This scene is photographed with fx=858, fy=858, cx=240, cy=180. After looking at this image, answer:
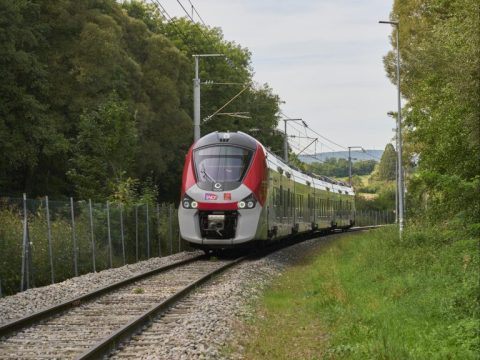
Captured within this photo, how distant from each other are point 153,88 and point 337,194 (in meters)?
12.9

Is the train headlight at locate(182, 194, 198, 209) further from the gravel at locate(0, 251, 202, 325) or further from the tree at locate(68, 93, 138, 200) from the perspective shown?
the tree at locate(68, 93, 138, 200)

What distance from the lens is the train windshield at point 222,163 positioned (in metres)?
24.4

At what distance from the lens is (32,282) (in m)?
18.0

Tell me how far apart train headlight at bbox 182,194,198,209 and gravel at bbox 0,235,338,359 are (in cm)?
227

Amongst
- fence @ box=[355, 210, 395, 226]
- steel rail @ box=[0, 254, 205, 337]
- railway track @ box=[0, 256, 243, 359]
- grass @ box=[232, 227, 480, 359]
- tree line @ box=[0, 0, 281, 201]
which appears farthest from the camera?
fence @ box=[355, 210, 395, 226]

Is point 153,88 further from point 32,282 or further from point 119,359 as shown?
point 119,359

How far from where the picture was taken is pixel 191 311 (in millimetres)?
13406

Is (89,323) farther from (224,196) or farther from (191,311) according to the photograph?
(224,196)

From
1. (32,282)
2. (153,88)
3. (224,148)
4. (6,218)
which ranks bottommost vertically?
(32,282)

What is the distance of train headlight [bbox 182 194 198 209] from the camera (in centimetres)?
2422

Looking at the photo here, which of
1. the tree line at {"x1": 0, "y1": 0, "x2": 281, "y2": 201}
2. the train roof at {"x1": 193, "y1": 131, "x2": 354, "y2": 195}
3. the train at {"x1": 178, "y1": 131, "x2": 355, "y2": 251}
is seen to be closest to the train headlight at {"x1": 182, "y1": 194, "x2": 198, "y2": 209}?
the train at {"x1": 178, "y1": 131, "x2": 355, "y2": 251}

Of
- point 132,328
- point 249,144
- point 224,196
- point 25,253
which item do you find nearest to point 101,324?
point 132,328

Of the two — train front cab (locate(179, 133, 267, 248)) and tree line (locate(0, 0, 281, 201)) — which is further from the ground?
tree line (locate(0, 0, 281, 201))

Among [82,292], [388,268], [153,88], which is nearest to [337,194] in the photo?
[153,88]
